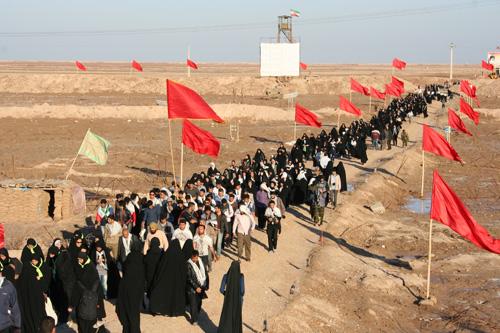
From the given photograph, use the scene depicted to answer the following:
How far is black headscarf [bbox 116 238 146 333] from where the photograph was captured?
9.80 meters

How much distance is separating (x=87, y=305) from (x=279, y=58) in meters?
54.7

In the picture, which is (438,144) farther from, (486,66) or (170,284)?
(486,66)

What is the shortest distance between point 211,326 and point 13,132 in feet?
101

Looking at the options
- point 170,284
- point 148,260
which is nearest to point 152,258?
point 148,260

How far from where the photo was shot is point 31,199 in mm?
18531

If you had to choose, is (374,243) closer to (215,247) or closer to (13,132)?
(215,247)

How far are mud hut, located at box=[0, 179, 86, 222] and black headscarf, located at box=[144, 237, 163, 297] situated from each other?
8262 millimetres

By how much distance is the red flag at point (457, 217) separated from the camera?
39.9 ft

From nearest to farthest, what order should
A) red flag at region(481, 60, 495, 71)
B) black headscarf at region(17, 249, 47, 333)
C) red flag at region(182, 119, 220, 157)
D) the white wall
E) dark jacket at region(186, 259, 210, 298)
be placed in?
black headscarf at region(17, 249, 47, 333) < dark jacket at region(186, 259, 210, 298) < red flag at region(182, 119, 220, 157) < the white wall < red flag at region(481, 60, 495, 71)

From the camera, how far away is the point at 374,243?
61.8ft

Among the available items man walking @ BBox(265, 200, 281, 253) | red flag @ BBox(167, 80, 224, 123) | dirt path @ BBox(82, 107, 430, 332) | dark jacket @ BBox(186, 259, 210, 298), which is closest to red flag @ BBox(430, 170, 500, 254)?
dirt path @ BBox(82, 107, 430, 332)

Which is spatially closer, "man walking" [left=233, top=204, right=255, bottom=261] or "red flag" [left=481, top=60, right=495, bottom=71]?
"man walking" [left=233, top=204, right=255, bottom=261]

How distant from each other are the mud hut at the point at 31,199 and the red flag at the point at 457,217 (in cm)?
886

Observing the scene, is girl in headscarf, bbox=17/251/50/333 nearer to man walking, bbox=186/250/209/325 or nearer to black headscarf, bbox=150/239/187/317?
black headscarf, bbox=150/239/187/317
